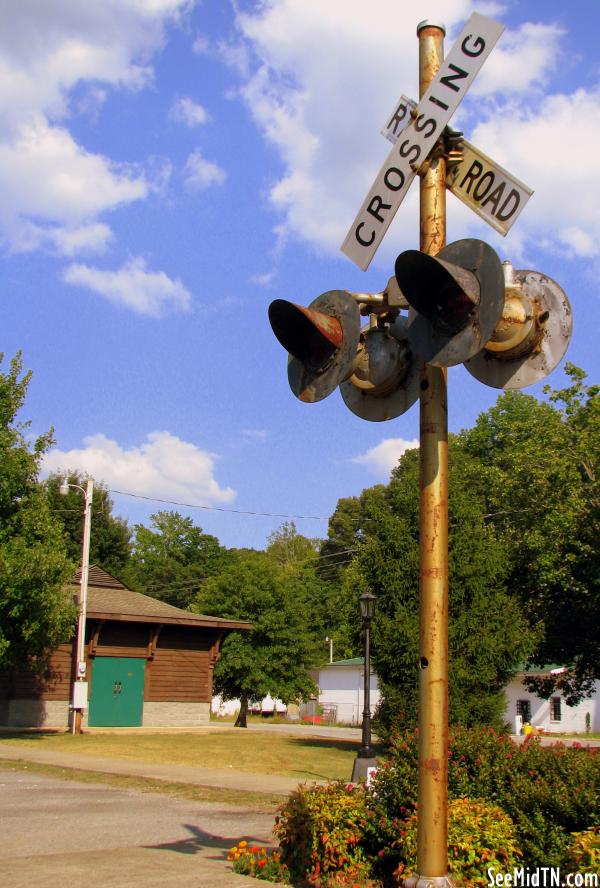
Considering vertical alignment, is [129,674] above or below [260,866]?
above

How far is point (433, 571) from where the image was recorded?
4934 mm

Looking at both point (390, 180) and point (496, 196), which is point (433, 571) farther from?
point (390, 180)

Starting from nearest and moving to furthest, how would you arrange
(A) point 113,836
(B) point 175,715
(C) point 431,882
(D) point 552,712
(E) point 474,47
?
(C) point 431,882, (E) point 474,47, (A) point 113,836, (B) point 175,715, (D) point 552,712

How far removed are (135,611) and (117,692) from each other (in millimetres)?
2716

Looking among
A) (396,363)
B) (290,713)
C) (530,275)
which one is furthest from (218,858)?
(290,713)

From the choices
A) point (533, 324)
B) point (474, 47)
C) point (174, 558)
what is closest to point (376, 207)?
point (474, 47)

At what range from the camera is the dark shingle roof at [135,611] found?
98.5 feet

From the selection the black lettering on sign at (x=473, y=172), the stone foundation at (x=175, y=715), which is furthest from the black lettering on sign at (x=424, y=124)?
the stone foundation at (x=175, y=715)

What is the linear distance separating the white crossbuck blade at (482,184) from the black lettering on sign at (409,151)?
98 mm

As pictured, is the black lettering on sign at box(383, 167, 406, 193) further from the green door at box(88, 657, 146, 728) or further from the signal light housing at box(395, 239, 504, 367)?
the green door at box(88, 657, 146, 728)

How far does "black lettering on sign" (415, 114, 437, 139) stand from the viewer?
5.20 meters

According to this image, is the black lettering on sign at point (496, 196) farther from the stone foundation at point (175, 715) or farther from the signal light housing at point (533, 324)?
the stone foundation at point (175, 715)

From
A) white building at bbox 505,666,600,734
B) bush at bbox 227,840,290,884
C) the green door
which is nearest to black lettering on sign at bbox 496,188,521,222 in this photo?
bush at bbox 227,840,290,884

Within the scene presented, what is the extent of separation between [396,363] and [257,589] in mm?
39122
